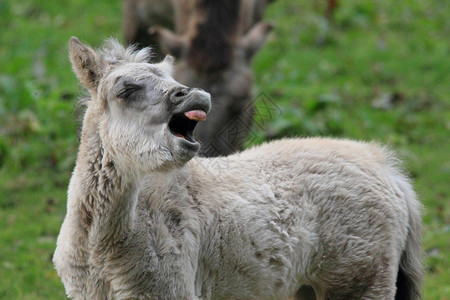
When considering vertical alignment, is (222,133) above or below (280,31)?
above

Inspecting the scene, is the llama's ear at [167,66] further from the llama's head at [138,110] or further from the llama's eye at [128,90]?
the llama's eye at [128,90]

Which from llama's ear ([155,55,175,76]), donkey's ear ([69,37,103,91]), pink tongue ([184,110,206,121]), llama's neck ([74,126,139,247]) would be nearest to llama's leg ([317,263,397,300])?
llama's neck ([74,126,139,247])

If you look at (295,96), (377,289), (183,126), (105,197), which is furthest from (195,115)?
(295,96)

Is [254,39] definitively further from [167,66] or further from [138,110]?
[138,110]

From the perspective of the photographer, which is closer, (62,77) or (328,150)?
(328,150)

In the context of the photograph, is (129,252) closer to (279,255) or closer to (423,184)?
(279,255)

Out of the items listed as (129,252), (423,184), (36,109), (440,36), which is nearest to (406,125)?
(423,184)

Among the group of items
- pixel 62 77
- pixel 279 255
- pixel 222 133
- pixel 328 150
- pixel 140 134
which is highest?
pixel 140 134

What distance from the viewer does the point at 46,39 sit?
1228 cm

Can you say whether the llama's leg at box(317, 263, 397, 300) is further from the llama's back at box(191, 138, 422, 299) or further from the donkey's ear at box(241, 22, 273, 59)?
the donkey's ear at box(241, 22, 273, 59)

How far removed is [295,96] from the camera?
1088 cm

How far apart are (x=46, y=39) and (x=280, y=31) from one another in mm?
4339

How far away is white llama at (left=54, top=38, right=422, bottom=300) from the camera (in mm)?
3924

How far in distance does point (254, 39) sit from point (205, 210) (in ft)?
14.1
